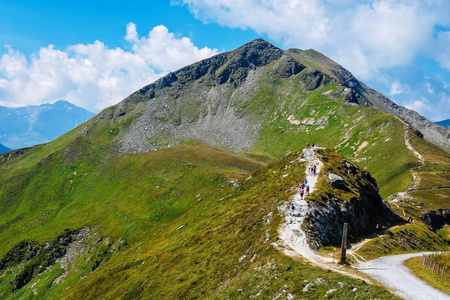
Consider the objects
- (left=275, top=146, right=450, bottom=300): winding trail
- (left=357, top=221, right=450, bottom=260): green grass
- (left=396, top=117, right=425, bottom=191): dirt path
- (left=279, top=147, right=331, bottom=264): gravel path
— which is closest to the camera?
(left=275, top=146, right=450, bottom=300): winding trail

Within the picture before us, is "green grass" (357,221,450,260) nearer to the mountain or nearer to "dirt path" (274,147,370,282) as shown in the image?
the mountain

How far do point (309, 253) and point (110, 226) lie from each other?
429ft

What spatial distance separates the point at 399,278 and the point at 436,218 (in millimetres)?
94013

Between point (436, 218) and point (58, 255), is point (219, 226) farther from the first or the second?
point (58, 255)

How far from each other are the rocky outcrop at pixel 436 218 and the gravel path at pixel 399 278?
7353cm

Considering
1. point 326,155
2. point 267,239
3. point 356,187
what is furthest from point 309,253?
point 326,155

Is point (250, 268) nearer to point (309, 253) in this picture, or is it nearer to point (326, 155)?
point (309, 253)

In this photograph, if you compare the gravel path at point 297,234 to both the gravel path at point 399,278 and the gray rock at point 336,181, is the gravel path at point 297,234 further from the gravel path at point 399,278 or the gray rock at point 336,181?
the gray rock at point 336,181

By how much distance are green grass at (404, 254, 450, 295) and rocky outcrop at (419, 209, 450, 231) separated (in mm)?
65450

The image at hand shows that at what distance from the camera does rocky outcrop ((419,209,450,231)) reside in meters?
93.5

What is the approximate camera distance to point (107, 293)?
63594 mm

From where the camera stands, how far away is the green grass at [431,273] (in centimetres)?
2689

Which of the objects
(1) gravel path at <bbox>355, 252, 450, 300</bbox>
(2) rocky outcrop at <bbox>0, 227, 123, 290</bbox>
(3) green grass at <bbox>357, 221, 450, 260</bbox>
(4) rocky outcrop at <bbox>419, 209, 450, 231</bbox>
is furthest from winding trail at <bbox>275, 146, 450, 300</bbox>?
(2) rocky outcrop at <bbox>0, 227, 123, 290</bbox>

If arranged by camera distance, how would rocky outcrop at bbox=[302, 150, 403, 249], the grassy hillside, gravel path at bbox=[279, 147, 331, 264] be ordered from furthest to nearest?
rocky outcrop at bbox=[302, 150, 403, 249] < gravel path at bbox=[279, 147, 331, 264] < the grassy hillside
